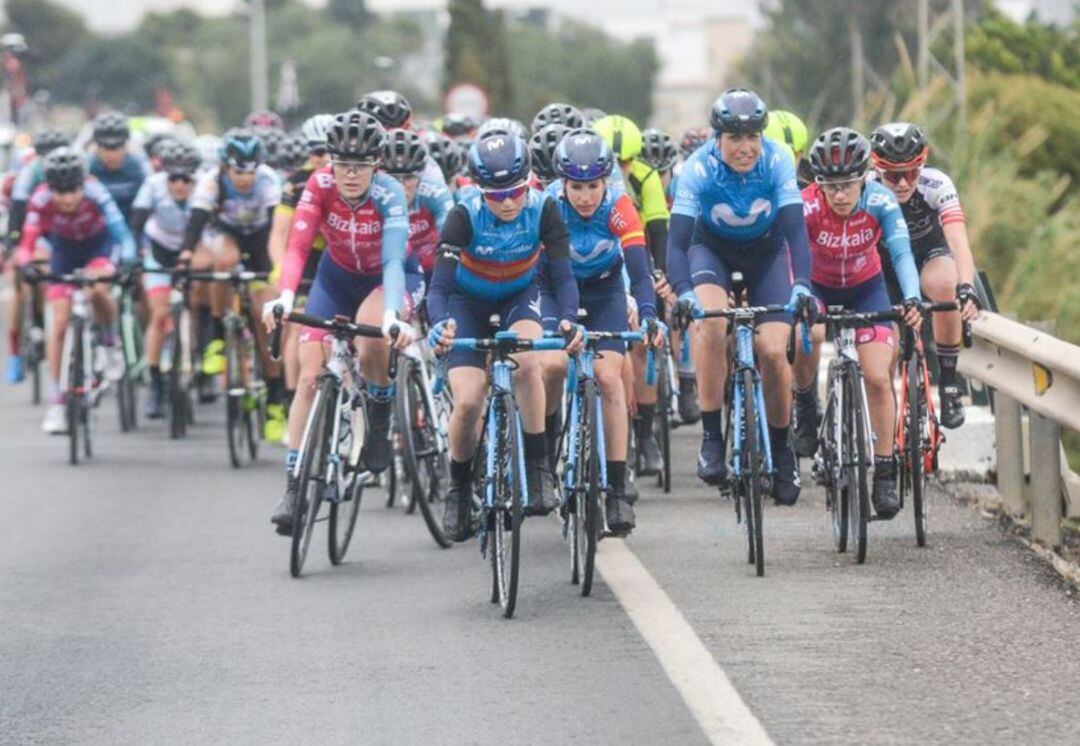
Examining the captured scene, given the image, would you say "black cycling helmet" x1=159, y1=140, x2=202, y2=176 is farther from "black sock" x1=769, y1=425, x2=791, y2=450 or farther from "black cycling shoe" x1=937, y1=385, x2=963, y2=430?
"black sock" x1=769, y1=425, x2=791, y2=450

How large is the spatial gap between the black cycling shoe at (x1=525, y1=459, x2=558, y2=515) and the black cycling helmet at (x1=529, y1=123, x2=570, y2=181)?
6.72ft

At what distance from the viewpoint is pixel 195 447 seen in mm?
18938

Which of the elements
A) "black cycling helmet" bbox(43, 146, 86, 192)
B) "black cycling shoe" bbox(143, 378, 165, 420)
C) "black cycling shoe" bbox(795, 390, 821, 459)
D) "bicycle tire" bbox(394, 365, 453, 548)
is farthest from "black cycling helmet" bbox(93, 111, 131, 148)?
"black cycling shoe" bbox(795, 390, 821, 459)

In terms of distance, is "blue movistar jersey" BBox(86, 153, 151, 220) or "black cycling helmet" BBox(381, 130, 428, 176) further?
"blue movistar jersey" BBox(86, 153, 151, 220)

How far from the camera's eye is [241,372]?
17.6 metres

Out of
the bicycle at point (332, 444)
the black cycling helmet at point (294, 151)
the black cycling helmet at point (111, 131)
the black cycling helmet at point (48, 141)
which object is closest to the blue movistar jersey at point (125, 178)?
the black cycling helmet at point (111, 131)

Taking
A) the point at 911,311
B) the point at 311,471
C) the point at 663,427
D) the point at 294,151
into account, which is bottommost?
the point at 311,471

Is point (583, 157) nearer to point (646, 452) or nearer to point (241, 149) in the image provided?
point (646, 452)

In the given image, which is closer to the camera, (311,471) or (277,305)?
(277,305)

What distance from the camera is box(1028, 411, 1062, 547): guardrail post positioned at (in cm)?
1209

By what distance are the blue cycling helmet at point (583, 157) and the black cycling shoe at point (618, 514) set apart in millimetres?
1402

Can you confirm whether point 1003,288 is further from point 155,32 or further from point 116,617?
point 155,32

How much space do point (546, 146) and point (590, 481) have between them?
8.83 ft

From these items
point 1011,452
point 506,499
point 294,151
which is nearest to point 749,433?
point 506,499
